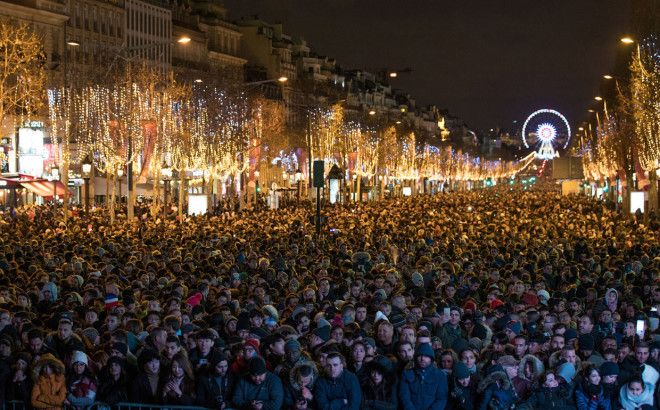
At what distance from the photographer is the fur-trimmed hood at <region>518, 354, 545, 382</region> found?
40.6 feet

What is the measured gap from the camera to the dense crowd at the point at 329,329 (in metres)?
11.6

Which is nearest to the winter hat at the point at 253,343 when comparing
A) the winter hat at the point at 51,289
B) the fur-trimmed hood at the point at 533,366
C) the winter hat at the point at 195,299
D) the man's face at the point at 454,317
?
the fur-trimmed hood at the point at 533,366

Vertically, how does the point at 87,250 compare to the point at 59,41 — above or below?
below

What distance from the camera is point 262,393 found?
11.2 meters

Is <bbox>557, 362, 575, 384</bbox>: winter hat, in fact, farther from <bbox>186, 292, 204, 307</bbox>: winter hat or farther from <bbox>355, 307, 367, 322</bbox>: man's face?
<bbox>186, 292, 204, 307</bbox>: winter hat

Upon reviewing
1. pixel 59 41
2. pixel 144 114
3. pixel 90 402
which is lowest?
pixel 90 402

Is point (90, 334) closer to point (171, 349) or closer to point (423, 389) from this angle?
point (171, 349)

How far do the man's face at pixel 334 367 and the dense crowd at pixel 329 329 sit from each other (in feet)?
0.06

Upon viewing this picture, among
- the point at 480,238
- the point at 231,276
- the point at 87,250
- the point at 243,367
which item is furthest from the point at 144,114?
the point at 243,367

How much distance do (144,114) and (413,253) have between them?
101 feet

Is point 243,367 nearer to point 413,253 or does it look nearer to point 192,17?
point 413,253

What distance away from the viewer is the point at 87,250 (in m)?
27.0

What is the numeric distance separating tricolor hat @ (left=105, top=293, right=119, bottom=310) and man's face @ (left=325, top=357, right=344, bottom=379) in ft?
21.5

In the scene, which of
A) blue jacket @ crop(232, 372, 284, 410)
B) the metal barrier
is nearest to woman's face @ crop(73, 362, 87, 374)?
the metal barrier
